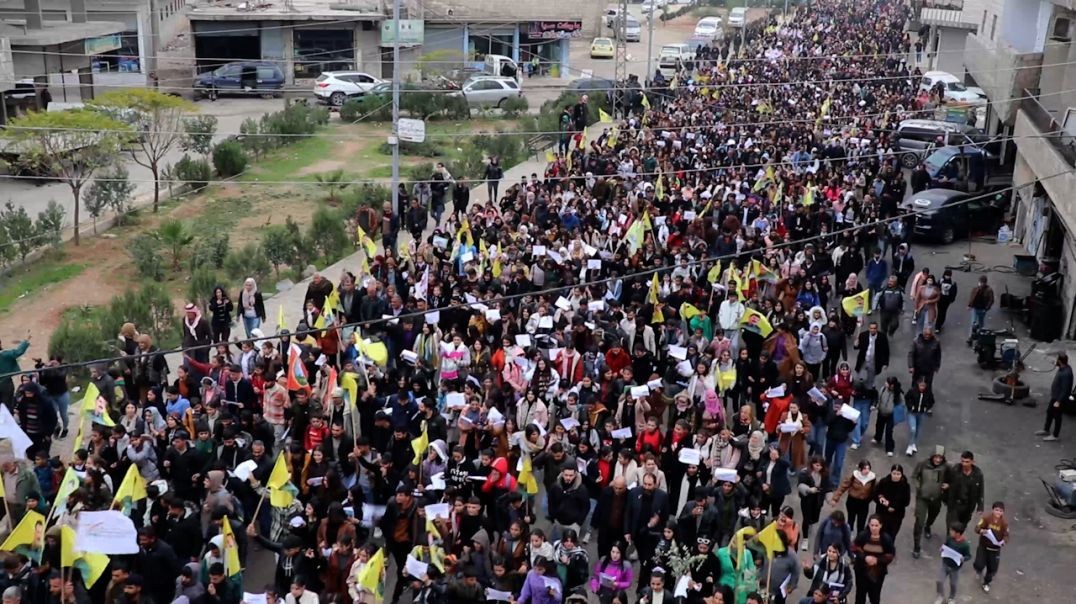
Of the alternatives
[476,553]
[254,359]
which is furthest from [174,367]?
[476,553]

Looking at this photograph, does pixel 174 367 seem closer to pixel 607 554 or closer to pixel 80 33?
pixel 607 554

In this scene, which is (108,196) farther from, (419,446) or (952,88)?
(952,88)

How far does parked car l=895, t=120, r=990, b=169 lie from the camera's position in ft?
98.9

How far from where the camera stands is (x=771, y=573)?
9969 mm

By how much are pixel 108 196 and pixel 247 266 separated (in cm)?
605

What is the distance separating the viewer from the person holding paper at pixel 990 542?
10.9 metres

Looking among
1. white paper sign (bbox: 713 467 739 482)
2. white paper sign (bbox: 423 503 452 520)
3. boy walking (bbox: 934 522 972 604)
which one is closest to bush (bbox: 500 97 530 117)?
white paper sign (bbox: 713 467 739 482)

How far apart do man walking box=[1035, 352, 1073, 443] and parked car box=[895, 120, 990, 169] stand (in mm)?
15723

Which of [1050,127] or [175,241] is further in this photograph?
[175,241]

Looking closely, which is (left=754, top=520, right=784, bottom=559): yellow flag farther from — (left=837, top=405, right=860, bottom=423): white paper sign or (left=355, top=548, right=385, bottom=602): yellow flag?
(left=355, top=548, right=385, bottom=602): yellow flag

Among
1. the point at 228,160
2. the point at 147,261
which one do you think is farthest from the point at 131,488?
the point at 228,160

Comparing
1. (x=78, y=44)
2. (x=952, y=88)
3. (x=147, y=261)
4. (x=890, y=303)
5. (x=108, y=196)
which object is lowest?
(x=147, y=261)

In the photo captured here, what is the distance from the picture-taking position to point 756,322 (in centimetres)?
1518

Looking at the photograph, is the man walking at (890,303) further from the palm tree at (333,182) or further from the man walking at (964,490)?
the palm tree at (333,182)
